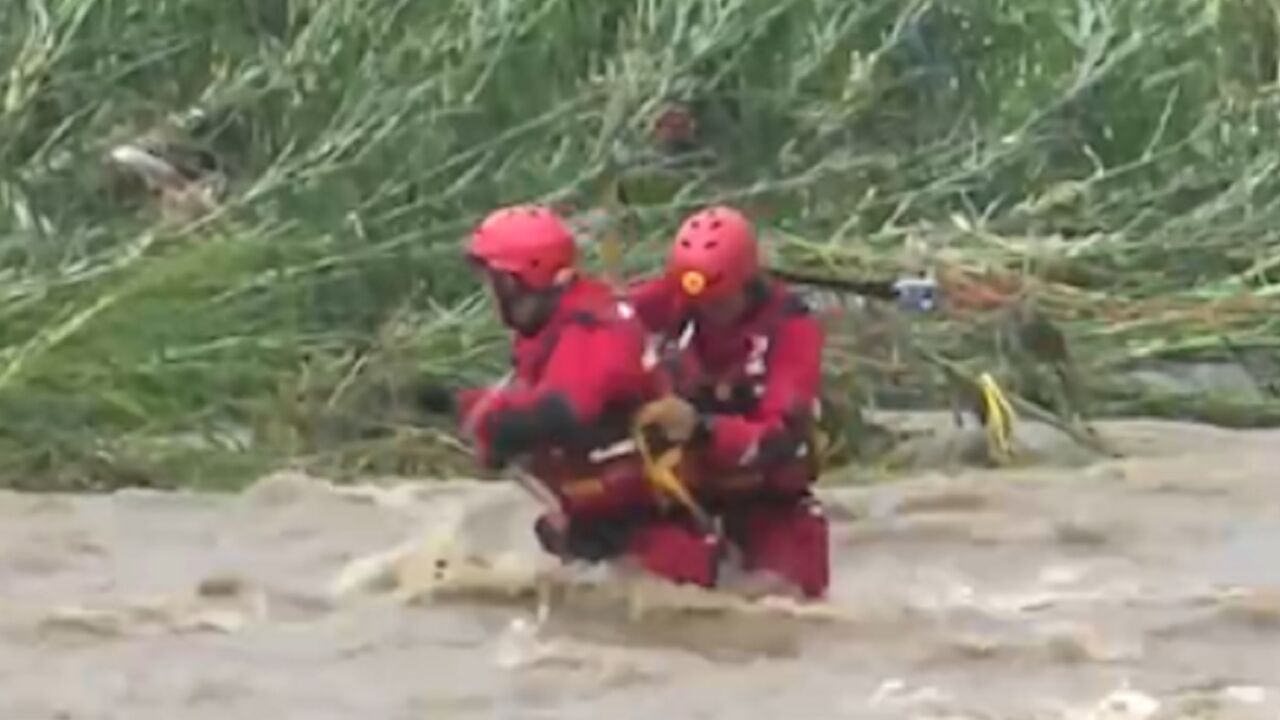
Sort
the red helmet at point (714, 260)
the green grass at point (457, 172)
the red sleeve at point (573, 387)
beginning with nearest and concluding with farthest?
the red sleeve at point (573, 387) → the red helmet at point (714, 260) → the green grass at point (457, 172)

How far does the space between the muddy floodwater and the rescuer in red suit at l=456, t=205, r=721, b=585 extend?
0.50 feet

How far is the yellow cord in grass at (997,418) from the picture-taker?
33.6ft

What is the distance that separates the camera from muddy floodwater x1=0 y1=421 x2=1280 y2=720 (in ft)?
22.7

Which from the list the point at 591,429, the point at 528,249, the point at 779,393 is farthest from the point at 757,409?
the point at 528,249

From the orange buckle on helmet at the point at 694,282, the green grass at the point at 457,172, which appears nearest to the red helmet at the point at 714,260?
the orange buckle on helmet at the point at 694,282

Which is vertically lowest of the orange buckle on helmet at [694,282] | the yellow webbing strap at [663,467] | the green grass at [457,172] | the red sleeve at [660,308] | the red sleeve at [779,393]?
the green grass at [457,172]

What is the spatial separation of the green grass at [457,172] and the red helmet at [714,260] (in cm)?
281

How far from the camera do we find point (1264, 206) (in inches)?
476

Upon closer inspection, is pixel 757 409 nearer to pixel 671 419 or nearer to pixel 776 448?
pixel 776 448

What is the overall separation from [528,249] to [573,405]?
37cm

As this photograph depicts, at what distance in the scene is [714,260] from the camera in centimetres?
702

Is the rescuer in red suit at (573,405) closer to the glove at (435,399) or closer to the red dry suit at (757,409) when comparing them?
the red dry suit at (757,409)

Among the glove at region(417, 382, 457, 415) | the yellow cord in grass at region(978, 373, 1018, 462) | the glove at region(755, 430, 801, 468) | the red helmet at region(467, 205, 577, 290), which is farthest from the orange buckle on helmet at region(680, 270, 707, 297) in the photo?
the yellow cord in grass at region(978, 373, 1018, 462)

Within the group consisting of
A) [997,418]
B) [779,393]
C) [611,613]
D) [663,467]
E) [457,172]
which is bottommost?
[997,418]
